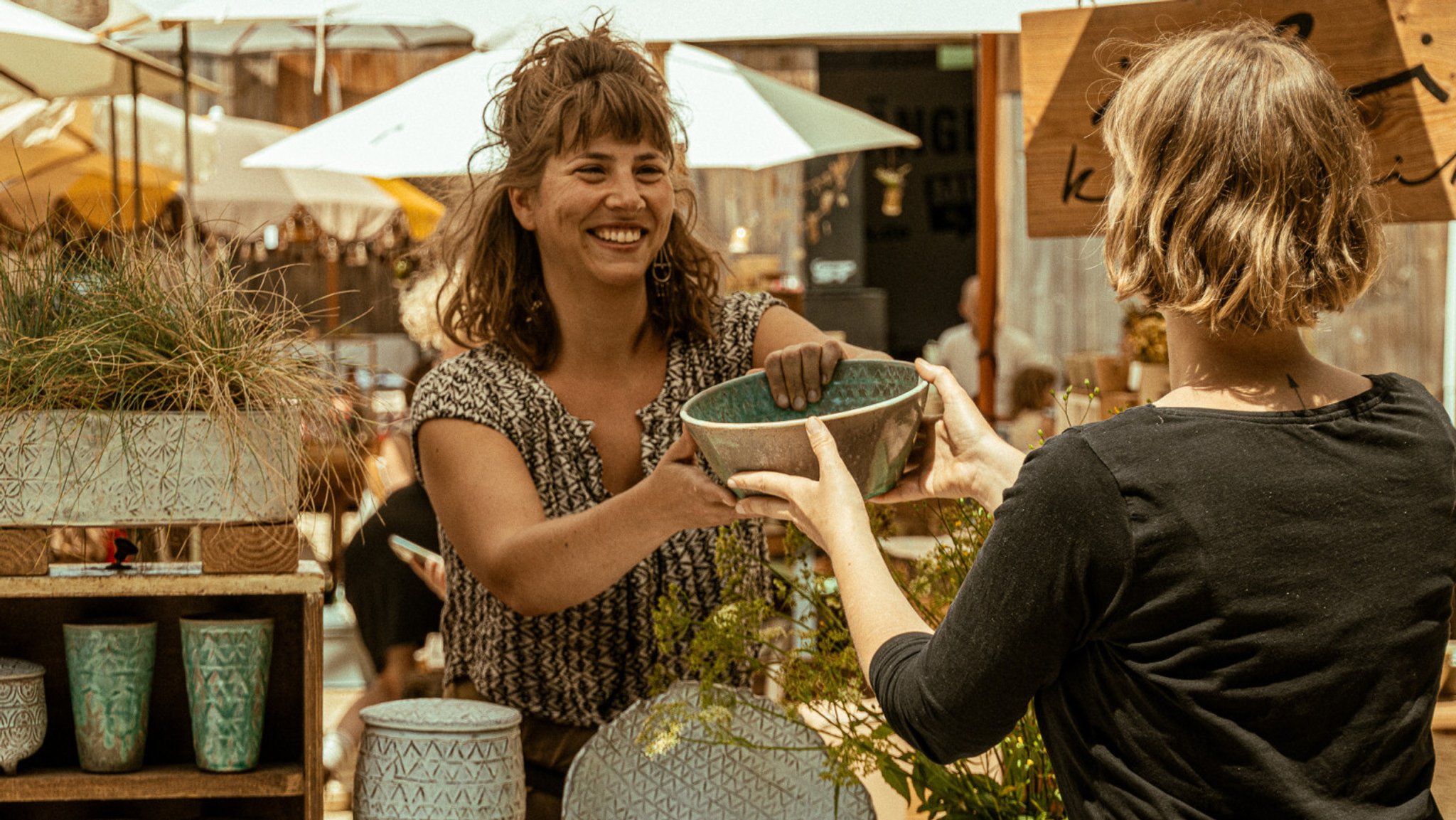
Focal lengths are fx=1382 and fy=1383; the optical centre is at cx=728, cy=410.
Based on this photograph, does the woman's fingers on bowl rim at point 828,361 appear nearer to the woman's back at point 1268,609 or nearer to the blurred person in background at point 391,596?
the woman's back at point 1268,609

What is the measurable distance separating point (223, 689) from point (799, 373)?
688 millimetres

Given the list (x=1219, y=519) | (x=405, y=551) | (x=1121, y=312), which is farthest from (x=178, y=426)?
(x=1121, y=312)

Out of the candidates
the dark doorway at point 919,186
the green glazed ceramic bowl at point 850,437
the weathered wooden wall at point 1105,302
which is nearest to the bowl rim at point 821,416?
the green glazed ceramic bowl at point 850,437

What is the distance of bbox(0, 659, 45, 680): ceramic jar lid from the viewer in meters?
1.36

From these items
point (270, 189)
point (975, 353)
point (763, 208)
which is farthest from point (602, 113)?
point (763, 208)

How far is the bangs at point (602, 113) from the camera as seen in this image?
169cm

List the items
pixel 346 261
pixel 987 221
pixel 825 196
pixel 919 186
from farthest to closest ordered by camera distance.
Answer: pixel 919 186 → pixel 346 261 → pixel 825 196 → pixel 987 221

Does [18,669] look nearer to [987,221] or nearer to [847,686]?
[847,686]

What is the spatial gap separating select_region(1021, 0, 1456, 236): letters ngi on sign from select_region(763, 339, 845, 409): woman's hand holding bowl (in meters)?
0.86

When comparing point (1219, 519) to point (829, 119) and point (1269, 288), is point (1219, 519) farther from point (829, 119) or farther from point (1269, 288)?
point (829, 119)

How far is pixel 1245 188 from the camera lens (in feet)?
3.18

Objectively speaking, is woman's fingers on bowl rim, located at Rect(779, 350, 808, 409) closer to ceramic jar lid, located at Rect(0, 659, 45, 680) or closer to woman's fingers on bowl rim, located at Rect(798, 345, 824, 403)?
woman's fingers on bowl rim, located at Rect(798, 345, 824, 403)

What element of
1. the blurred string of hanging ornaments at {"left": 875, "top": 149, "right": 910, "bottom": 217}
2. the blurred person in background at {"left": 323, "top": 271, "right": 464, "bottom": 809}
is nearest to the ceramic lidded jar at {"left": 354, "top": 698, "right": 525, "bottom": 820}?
the blurred person in background at {"left": 323, "top": 271, "right": 464, "bottom": 809}

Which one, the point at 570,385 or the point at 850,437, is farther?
the point at 570,385
